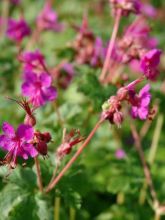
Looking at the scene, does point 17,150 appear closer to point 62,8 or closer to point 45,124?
point 45,124

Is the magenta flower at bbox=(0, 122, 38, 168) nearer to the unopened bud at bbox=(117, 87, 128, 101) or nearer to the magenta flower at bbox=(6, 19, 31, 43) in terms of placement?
the unopened bud at bbox=(117, 87, 128, 101)

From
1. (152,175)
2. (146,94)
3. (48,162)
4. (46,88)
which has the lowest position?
(152,175)

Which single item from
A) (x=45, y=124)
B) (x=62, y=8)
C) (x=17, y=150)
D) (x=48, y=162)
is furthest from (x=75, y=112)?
(x=62, y=8)

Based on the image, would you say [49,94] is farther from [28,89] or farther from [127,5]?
[127,5]

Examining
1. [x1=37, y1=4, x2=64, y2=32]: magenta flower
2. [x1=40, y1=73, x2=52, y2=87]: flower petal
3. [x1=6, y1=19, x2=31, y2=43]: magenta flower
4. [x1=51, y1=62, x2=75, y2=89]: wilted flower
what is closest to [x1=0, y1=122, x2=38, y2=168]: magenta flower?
[x1=40, y1=73, x2=52, y2=87]: flower petal

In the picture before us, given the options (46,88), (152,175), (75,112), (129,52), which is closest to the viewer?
(46,88)

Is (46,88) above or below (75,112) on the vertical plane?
above
